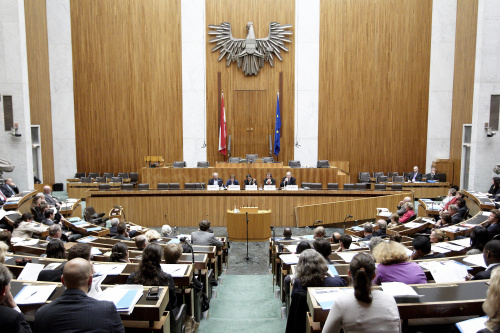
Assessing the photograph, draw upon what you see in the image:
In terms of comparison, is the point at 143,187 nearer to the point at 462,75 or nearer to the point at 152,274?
the point at 152,274

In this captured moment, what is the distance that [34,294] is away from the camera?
2650 millimetres

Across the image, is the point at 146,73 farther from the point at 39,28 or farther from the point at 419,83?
the point at 419,83

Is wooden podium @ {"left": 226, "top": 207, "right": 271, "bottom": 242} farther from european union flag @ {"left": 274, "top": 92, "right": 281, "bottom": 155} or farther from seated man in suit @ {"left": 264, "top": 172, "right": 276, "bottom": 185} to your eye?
european union flag @ {"left": 274, "top": 92, "right": 281, "bottom": 155}

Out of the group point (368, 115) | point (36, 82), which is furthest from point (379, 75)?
point (36, 82)

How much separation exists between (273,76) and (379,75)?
3.81 metres

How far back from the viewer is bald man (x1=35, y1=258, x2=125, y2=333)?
75.8 inches

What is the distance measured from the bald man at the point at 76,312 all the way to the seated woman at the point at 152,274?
1.08m

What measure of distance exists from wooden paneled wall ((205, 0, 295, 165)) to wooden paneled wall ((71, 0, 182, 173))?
47.5 inches

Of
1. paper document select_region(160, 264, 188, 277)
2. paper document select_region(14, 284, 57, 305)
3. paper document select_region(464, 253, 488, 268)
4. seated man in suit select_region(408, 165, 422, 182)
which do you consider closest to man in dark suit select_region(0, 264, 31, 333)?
paper document select_region(14, 284, 57, 305)

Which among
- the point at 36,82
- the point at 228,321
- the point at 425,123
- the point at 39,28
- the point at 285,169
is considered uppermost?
the point at 39,28

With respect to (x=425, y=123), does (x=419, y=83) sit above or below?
above

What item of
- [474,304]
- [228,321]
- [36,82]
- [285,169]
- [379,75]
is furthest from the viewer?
[379,75]

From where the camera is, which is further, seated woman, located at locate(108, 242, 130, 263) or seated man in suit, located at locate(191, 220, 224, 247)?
seated man in suit, located at locate(191, 220, 224, 247)

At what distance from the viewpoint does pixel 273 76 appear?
1434 cm
